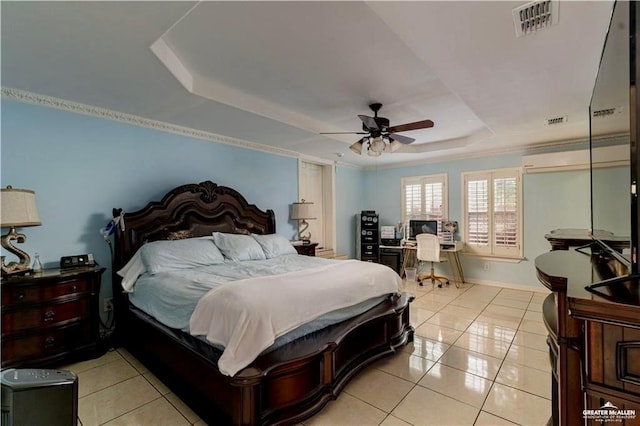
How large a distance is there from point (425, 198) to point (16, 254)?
6039mm

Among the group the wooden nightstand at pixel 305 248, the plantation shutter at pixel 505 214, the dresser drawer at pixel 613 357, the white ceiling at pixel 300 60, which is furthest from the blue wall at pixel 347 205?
the dresser drawer at pixel 613 357

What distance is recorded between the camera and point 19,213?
2.35m

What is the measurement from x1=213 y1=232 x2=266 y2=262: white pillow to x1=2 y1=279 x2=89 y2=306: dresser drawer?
4.30ft

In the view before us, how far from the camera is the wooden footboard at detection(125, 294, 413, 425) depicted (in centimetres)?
172

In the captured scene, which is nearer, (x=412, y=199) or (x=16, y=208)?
(x=16, y=208)

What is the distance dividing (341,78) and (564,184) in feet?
13.8

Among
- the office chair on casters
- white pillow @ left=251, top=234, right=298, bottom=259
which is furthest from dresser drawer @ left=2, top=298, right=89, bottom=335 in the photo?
the office chair on casters

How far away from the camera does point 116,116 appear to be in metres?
3.21

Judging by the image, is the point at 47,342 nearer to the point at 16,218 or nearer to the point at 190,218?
the point at 16,218

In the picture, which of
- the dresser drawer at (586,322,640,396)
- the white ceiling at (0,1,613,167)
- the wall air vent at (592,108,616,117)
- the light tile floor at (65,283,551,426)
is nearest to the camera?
the dresser drawer at (586,322,640,396)

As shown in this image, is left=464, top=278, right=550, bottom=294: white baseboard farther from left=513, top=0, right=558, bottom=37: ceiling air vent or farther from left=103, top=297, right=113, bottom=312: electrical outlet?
left=103, top=297, right=113, bottom=312: electrical outlet

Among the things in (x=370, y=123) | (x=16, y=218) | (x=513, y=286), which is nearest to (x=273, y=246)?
(x=370, y=123)

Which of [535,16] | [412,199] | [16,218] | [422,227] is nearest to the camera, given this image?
[535,16]

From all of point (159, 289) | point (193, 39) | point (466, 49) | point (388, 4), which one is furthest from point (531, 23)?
point (159, 289)
